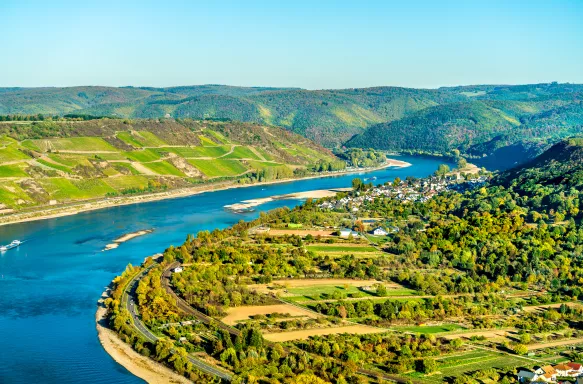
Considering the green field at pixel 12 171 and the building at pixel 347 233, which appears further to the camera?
the green field at pixel 12 171

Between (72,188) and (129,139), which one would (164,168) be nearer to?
(129,139)

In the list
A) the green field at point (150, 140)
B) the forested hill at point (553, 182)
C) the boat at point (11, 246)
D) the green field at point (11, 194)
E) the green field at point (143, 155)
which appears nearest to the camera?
the boat at point (11, 246)

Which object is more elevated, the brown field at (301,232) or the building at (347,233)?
the building at (347,233)

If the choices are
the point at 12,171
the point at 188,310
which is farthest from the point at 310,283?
the point at 12,171

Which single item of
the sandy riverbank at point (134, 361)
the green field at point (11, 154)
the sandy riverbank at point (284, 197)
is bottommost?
the sandy riverbank at point (134, 361)

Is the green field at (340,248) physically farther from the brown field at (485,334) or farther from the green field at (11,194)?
the green field at (11,194)

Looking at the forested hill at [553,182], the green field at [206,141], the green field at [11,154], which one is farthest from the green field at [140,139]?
the forested hill at [553,182]

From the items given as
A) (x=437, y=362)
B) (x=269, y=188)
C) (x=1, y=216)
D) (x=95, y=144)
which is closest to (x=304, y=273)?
(x=437, y=362)
